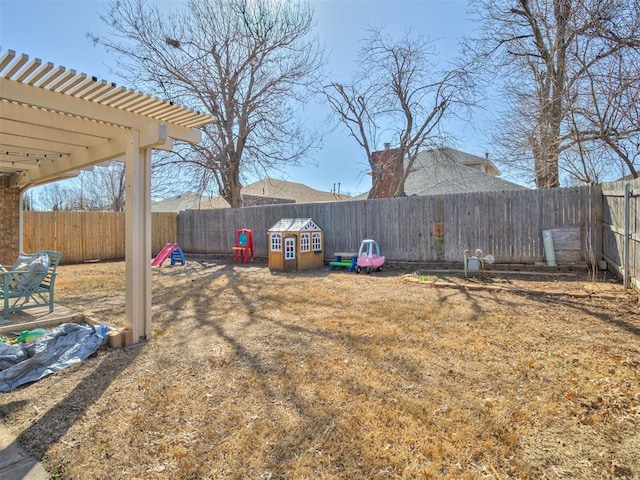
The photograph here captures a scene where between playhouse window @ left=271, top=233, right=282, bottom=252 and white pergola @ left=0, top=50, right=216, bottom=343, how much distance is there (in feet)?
16.2

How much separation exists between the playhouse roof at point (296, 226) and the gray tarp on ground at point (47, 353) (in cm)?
560

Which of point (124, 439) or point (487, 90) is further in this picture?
point (487, 90)

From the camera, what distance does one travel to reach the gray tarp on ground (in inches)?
110

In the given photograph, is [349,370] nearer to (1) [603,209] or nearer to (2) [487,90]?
(1) [603,209]

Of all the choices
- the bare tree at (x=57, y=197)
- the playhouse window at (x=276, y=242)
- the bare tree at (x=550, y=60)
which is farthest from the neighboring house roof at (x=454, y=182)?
the bare tree at (x=57, y=197)

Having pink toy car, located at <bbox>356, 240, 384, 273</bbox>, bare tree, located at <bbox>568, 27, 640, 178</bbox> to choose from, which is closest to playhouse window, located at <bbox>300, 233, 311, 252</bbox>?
pink toy car, located at <bbox>356, 240, 384, 273</bbox>

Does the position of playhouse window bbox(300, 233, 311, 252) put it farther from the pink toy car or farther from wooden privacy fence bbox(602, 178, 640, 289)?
wooden privacy fence bbox(602, 178, 640, 289)

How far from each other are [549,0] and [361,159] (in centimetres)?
803

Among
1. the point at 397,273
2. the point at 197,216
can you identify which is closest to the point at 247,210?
the point at 197,216

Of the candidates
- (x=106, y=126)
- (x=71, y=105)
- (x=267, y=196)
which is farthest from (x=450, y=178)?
(x=71, y=105)

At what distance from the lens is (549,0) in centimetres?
593

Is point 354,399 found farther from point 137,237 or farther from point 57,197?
point 57,197

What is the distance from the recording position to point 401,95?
39.8ft

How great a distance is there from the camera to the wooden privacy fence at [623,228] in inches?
186
